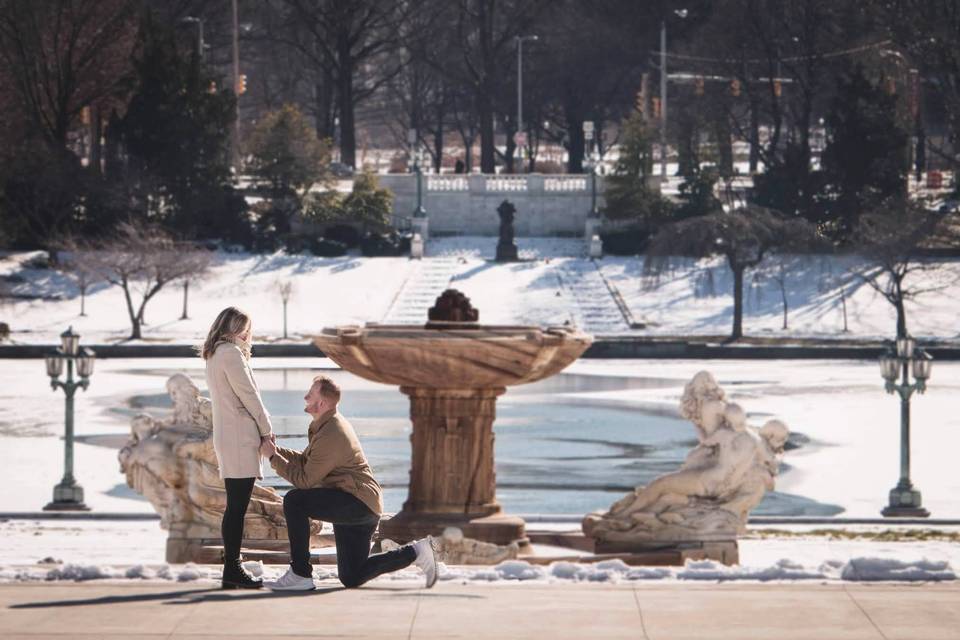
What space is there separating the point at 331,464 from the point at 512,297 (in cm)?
4752

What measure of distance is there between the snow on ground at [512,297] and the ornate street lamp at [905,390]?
2738 centimetres

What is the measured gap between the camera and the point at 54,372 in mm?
25469

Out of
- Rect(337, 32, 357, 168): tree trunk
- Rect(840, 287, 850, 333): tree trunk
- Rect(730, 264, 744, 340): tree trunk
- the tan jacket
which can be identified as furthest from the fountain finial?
Rect(337, 32, 357, 168): tree trunk

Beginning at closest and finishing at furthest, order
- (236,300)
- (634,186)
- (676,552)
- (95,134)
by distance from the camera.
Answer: (676,552)
(236,300)
(634,186)
(95,134)

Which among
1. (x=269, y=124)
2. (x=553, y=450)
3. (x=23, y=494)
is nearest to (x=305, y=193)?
(x=269, y=124)

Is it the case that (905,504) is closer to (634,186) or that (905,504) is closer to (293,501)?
(293,501)

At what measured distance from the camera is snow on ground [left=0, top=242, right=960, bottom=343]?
5491 centimetres

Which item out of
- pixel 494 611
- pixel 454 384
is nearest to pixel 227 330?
pixel 494 611

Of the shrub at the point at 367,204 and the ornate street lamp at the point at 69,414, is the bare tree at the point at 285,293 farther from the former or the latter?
the ornate street lamp at the point at 69,414

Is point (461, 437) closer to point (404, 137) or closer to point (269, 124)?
point (269, 124)

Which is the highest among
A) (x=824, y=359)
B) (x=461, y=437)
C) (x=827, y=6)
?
(x=827, y=6)

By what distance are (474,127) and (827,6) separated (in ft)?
81.7

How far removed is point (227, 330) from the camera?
11.8 metres

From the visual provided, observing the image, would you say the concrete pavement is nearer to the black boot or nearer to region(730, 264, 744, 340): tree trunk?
the black boot
